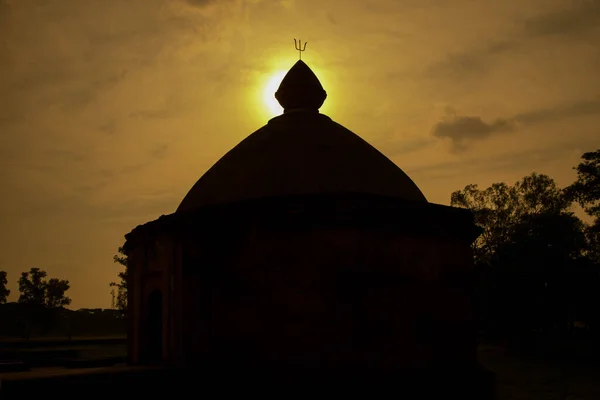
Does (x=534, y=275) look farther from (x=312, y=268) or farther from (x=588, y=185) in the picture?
(x=312, y=268)

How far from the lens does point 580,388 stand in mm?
15734

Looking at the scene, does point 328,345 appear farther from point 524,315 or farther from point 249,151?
point 524,315

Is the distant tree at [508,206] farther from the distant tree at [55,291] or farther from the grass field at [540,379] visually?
the distant tree at [55,291]

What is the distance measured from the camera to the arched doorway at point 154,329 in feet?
32.2

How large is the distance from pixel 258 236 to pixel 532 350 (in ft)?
66.0

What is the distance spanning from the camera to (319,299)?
312 inches

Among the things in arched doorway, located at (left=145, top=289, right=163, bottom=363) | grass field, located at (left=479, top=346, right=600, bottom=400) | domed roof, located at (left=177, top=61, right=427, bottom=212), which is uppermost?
domed roof, located at (left=177, top=61, right=427, bottom=212)

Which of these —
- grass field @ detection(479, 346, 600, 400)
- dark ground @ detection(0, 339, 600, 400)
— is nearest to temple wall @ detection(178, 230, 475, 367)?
dark ground @ detection(0, 339, 600, 400)

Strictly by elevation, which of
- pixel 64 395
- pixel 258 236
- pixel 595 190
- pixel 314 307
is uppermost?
pixel 595 190

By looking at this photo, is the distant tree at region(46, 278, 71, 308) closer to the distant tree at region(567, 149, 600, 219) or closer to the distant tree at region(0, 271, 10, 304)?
the distant tree at region(0, 271, 10, 304)

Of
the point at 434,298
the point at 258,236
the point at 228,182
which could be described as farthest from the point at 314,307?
the point at 228,182

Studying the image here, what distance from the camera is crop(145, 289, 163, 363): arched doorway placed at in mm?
9828

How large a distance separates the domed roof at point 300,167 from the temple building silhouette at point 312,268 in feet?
0.09

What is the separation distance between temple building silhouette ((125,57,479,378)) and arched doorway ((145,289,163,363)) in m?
0.19
